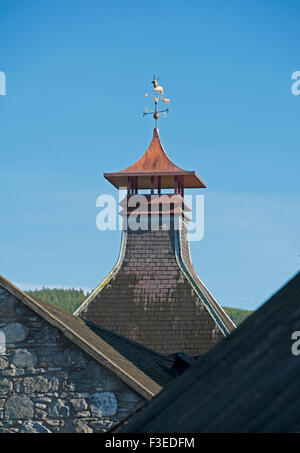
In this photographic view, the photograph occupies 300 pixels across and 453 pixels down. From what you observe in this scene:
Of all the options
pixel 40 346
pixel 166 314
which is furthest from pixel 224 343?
pixel 166 314

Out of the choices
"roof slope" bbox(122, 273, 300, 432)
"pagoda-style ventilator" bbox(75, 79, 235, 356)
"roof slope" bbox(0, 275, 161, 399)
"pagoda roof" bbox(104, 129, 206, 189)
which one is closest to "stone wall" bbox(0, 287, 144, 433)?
"roof slope" bbox(0, 275, 161, 399)

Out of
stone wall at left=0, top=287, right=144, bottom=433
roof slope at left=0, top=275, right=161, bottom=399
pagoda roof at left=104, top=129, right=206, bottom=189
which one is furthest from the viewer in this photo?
pagoda roof at left=104, top=129, right=206, bottom=189

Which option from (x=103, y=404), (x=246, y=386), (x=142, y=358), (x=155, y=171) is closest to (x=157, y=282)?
(x=155, y=171)

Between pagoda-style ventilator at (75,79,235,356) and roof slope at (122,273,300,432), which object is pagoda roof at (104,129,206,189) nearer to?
pagoda-style ventilator at (75,79,235,356)

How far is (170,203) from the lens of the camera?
23.9 metres

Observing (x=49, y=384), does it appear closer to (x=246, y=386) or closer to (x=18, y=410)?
(x=18, y=410)

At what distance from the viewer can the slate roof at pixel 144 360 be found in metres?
13.6

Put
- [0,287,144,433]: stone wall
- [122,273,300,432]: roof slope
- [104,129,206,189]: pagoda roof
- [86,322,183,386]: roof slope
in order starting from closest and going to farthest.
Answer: [122,273,300,432]: roof slope
[0,287,144,433]: stone wall
[86,322,183,386]: roof slope
[104,129,206,189]: pagoda roof

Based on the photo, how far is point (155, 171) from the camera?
24578 millimetres

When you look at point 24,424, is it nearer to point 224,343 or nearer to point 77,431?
point 77,431

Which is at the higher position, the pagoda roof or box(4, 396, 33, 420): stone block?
the pagoda roof

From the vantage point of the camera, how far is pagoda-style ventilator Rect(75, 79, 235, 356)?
21.2m

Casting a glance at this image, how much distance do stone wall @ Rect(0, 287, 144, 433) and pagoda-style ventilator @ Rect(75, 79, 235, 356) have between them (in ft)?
31.1
